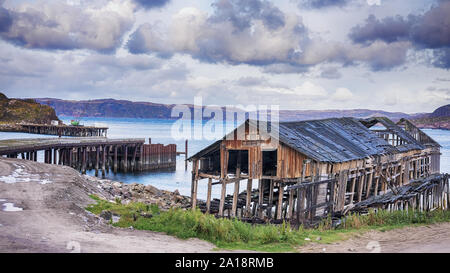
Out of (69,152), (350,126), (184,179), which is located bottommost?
(184,179)

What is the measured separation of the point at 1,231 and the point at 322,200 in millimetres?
13313

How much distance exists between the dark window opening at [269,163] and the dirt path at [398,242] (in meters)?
10.5

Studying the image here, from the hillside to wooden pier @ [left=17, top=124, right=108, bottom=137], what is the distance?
31.1 metres

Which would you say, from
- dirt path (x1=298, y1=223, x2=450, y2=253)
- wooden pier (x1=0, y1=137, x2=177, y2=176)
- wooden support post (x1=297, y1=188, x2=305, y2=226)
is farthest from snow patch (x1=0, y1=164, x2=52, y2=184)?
wooden pier (x1=0, y1=137, x2=177, y2=176)

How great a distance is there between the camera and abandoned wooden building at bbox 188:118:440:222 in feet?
65.9

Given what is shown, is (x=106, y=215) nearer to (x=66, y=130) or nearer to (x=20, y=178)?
(x=20, y=178)

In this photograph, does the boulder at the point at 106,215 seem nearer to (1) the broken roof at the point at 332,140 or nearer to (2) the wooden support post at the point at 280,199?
(1) the broken roof at the point at 332,140

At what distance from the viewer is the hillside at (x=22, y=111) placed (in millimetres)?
130625

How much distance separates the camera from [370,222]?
17078 millimetres

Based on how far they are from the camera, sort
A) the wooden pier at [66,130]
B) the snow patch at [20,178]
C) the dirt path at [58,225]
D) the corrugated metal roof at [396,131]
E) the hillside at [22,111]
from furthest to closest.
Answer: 1. the hillside at [22,111]
2. the wooden pier at [66,130]
3. the corrugated metal roof at [396,131]
4. the snow patch at [20,178]
5. the dirt path at [58,225]

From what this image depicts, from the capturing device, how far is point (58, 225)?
47.4 feet

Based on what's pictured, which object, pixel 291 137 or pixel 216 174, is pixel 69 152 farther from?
pixel 291 137

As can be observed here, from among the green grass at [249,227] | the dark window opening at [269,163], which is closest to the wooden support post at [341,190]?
the green grass at [249,227]

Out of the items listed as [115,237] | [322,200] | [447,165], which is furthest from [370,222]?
[447,165]
